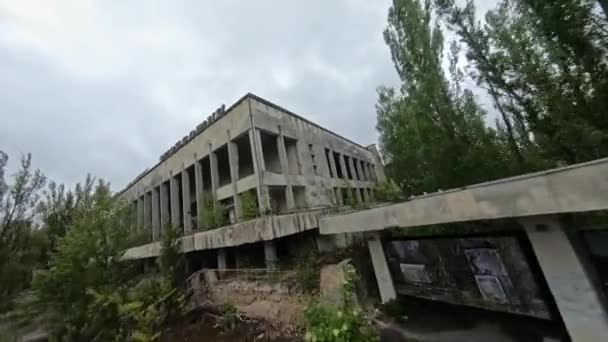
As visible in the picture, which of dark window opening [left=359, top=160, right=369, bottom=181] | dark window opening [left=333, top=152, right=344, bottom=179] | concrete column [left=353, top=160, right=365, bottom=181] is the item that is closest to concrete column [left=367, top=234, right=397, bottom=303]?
dark window opening [left=333, top=152, right=344, bottom=179]

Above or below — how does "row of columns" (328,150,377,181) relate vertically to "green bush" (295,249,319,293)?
above

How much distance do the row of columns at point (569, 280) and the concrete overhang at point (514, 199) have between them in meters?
1.02

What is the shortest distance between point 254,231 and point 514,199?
789 cm

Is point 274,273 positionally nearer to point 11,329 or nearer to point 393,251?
point 393,251

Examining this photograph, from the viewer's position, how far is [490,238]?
5.93m

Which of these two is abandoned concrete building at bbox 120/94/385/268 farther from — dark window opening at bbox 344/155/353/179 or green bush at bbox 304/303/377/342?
green bush at bbox 304/303/377/342

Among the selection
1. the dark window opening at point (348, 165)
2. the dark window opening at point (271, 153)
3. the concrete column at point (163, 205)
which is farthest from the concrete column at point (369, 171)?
the concrete column at point (163, 205)

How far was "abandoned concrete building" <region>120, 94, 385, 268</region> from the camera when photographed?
10.8 m

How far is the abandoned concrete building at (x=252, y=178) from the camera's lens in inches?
424

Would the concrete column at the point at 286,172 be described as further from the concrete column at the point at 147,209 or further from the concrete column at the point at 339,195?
the concrete column at the point at 147,209

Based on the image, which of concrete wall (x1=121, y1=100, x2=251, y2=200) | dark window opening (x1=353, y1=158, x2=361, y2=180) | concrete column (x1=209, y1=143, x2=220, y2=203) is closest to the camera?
concrete wall (x1=121, y1=100, x2=251, y2=200)

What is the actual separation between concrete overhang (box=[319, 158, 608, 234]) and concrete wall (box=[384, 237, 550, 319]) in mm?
1645

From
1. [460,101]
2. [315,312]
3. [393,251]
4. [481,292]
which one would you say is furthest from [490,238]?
[460,101]

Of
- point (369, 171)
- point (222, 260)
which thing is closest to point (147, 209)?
point (222, 260)
